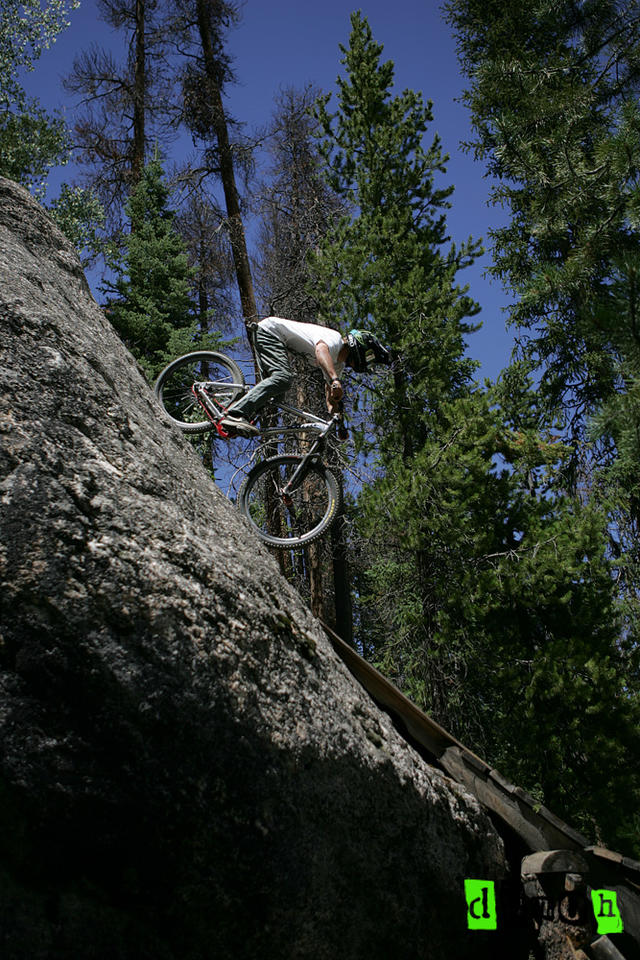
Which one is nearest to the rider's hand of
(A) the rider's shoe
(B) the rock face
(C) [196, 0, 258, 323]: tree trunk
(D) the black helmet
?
(D) the black helmet

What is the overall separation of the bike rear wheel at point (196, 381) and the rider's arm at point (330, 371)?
89 cm

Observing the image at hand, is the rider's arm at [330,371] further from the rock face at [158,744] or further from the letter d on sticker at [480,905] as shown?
the letter d on sticker at [480,905]

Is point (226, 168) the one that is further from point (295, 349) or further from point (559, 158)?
point (295, 349)

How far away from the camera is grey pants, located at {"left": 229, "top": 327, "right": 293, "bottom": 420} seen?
6.38 meters

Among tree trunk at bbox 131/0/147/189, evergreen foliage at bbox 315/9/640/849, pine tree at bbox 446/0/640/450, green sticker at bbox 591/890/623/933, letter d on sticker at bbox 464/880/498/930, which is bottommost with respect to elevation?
green sticker at bbox 591/890/623/933

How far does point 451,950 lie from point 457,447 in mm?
6820

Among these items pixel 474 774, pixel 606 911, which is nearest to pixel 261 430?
pixel 474 774

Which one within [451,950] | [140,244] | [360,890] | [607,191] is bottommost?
[451,950]

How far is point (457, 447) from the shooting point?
9.48m

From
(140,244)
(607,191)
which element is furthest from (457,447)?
(140,244)

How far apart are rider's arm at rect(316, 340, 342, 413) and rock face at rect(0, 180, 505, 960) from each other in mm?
3197

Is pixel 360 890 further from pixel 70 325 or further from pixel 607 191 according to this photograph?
pixel 607 191

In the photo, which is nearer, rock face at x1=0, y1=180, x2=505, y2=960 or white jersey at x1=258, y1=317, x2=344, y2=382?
rock face at x1=0, y1=180, x2=505, y2=960

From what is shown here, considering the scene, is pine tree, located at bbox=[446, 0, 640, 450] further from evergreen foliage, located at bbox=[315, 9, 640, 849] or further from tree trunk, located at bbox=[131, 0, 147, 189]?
tree trunk, located at bbox=[131, 0, 147, 189]
